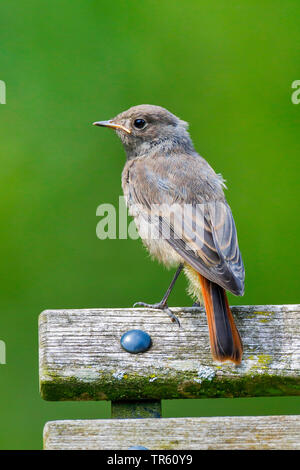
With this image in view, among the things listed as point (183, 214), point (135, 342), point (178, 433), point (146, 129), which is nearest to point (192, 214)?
point (183, 214)

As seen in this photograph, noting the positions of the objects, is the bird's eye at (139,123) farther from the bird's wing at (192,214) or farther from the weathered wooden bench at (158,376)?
the weathered wooden bench at (158,376)

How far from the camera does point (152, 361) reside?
307cm

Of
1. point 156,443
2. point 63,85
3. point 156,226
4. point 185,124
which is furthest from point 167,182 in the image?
point 63,85

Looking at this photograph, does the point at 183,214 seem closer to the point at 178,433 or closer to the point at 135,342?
the point at 135,342

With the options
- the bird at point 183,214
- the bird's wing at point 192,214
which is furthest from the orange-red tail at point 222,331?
the bird's wing at point 192,214

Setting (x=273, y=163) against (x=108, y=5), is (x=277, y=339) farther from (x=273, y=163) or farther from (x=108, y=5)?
(x=108, y=5)

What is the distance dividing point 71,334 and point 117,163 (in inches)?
127

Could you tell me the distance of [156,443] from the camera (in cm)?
287

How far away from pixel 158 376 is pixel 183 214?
132 centimetres

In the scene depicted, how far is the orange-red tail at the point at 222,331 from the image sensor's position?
9.99 feet

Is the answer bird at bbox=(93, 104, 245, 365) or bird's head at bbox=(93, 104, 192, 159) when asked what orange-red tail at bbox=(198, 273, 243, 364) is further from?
bird's head at bbox=(93, 104, 192, 159)

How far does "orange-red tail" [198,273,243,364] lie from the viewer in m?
3.04

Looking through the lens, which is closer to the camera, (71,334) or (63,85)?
(71,334)

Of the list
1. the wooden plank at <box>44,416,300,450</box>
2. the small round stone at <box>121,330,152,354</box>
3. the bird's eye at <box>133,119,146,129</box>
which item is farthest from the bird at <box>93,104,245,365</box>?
the wooden plank at <box>44,416,300,450</box>
